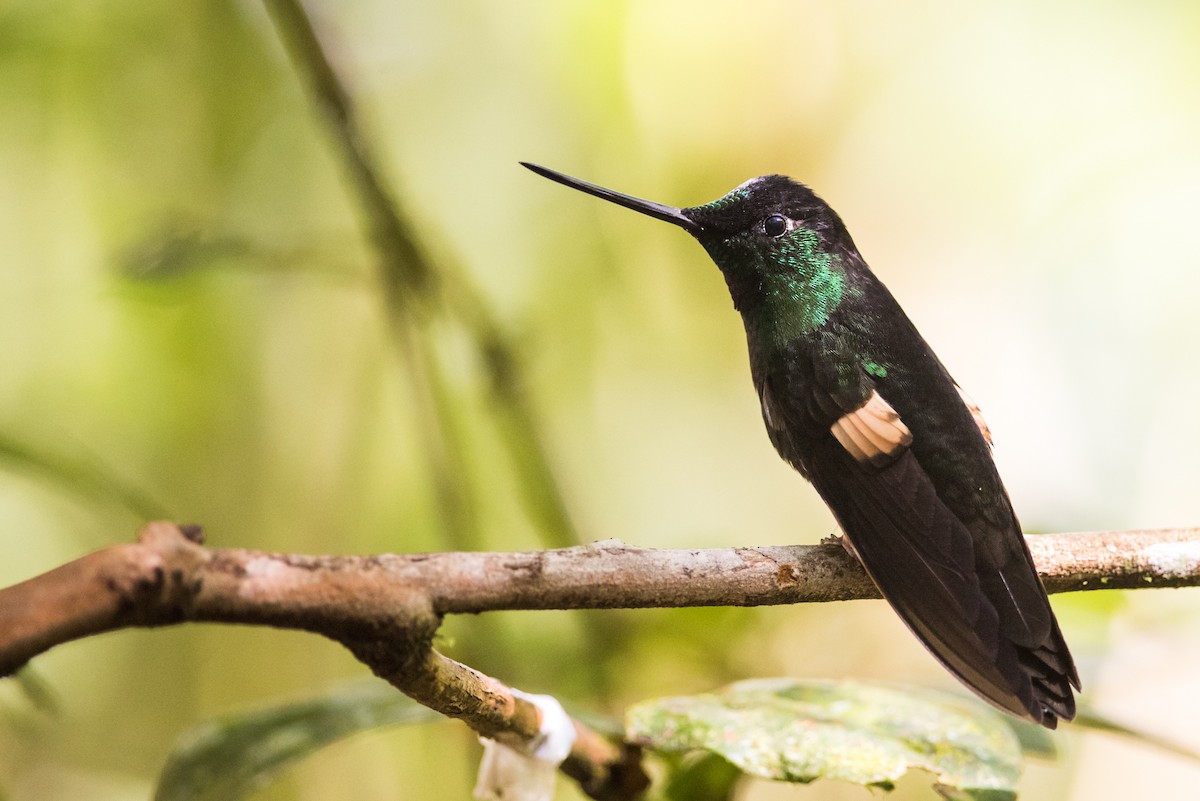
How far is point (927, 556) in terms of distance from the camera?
1419 millimetres

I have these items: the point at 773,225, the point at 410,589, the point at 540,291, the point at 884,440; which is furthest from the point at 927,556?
the point at 540,291

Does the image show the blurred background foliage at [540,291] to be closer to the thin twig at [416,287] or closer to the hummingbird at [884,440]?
the thin twig at [416,287]

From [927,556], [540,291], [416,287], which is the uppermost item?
[540,291]

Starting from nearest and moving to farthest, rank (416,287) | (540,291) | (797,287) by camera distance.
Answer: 1. (797,287)
2. (416,287)
3. (540,291)

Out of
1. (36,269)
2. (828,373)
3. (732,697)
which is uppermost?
(36,269)

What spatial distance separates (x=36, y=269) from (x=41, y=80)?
0.59 meters

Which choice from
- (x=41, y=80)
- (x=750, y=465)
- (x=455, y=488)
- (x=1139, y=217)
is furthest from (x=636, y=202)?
(x=1139, y=217)

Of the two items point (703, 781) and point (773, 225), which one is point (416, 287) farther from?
point (703, 781)

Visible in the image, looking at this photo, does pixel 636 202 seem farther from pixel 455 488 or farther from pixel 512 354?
pixel 455 488

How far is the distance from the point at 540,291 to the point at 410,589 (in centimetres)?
251

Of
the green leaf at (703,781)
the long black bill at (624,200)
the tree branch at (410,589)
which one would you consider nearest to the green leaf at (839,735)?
the green leaf at (703,781)

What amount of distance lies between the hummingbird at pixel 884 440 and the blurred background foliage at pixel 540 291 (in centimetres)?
102

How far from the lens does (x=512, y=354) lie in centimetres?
250

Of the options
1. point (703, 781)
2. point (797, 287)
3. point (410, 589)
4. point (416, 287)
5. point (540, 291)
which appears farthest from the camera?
point (540, 291)
